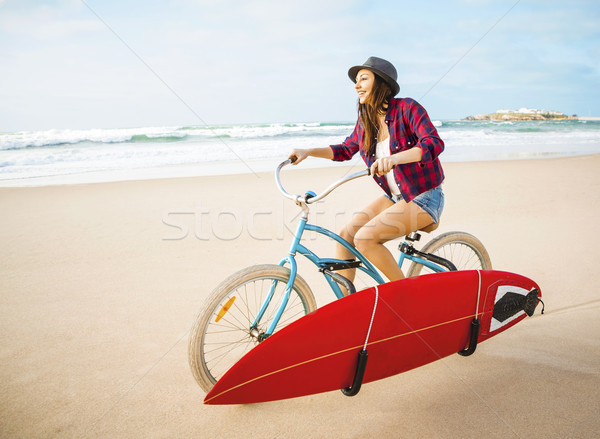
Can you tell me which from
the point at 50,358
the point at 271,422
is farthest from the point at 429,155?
the point at 50,358

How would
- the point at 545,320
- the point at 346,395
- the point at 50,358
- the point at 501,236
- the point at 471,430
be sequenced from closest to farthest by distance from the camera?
the point at 471,430 → the point at 346,395 → the point at 50,358 → the point at 545,320 → the point at 501,236

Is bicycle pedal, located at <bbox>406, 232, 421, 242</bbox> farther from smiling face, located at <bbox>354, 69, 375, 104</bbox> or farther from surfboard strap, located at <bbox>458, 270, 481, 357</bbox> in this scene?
smiling face, located at <bbox>354, 69, 375, 104</bbox>

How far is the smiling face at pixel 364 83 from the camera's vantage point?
207cm

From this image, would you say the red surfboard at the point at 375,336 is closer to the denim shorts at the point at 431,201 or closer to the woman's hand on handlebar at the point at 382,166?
the denim shorts at the point at 431,201

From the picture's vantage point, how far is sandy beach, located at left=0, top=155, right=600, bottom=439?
1.75 m

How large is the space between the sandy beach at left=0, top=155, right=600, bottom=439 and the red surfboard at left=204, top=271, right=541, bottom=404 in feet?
0.56

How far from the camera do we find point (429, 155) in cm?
188

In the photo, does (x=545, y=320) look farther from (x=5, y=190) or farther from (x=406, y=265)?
(x=5, y=190)

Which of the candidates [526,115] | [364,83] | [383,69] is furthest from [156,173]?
[526,115]

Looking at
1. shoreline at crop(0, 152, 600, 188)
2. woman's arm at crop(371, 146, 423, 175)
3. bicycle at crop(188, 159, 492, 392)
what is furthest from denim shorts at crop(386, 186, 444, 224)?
shoreline at crop(0, 152, 600, 188)

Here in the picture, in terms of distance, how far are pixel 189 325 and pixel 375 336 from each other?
1.45 m

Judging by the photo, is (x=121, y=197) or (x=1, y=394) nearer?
(x=1, y=394)

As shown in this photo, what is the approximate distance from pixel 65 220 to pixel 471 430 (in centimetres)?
526

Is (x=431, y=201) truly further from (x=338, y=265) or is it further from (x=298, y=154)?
(x=298, y=154)
